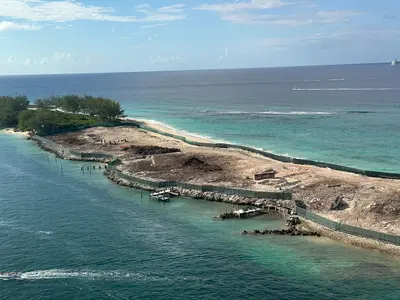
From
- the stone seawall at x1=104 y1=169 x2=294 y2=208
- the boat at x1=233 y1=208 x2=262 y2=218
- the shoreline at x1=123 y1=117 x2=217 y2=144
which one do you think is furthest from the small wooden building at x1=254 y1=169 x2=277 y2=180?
the shoreline at x1=123 y1=117 x2=217 y2=144

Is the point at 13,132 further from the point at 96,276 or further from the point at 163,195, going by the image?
the point at 96,276

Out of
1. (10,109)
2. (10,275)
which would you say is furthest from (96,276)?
(10,109)

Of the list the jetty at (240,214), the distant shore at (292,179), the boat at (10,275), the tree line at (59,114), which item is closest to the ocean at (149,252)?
the boat at (10,275)

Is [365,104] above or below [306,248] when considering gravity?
above

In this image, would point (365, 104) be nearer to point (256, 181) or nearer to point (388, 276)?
point (256, 181)

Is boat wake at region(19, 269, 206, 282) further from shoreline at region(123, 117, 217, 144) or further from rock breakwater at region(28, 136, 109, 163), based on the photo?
shoreline at region(123, 117, 217, 144)

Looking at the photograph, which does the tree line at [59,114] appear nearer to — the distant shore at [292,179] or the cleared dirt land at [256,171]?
the cleared dirt land at [256,171]

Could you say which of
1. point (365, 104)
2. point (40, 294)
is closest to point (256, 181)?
point (40, 294)
